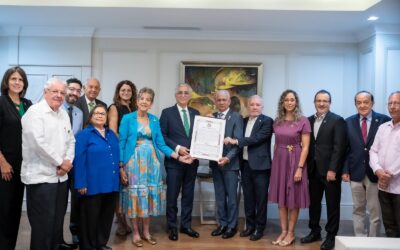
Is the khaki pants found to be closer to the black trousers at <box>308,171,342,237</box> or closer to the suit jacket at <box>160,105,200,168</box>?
the black trousers at <box>308,171,342,237</box>

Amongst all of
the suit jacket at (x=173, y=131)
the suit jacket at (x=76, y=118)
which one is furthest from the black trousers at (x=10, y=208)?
the suit jacket at (x=173, y=131)

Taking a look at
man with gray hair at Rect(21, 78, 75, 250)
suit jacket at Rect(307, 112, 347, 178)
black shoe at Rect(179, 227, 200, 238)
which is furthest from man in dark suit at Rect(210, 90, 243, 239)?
man with gray hair at Rect(21, 78, 75, 250)

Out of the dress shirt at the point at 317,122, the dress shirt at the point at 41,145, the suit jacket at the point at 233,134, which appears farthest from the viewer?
the suit jacket at the point at 233,134

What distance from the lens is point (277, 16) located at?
4.34 meters

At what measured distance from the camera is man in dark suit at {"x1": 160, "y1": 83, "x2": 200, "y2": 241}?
3998mm

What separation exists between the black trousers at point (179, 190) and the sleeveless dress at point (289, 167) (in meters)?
0.86

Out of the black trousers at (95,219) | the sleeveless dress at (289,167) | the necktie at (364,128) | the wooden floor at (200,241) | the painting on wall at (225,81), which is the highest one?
the painting on wall at (225,81)

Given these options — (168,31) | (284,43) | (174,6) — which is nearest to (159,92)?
(168,31)

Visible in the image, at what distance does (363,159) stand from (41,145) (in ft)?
9.30

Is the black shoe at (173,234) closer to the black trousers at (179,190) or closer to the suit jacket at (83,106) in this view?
the black trousers at (179,190)

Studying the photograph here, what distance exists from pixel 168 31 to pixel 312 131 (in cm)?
235

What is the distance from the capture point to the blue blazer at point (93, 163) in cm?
324

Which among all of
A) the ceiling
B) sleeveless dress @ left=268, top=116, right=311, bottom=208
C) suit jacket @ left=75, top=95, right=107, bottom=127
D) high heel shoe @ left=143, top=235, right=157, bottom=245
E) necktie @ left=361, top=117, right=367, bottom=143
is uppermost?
the ceiling

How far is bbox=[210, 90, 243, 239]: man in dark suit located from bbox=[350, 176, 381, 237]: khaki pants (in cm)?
118
